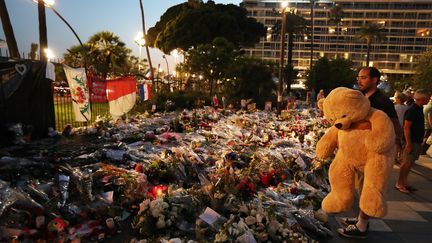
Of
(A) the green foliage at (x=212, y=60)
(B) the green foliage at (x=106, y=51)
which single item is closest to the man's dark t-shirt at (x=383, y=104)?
(A) the green foliage at (x=212, y=60)

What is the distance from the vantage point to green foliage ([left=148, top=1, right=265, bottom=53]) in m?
28.9

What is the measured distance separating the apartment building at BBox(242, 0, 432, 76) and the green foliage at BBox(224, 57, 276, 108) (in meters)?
67.3

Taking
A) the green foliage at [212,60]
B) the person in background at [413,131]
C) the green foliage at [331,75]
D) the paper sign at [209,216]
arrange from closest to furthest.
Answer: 1. the paper sign at [209,216]
2. the person in background at [413,131]
3. the green foliage at [212,60]
4. the green foliage at [331,75]

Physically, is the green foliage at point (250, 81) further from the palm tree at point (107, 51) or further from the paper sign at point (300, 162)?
the paper sign at point (300, 162)

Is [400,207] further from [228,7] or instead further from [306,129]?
[228,7]

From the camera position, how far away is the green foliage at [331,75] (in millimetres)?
36037

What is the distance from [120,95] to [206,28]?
1911 cm

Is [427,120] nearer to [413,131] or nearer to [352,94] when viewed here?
[413,131]

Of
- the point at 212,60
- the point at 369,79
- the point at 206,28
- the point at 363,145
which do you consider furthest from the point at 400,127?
the point at 206,28

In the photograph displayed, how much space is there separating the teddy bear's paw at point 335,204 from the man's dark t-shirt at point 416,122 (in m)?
2.63

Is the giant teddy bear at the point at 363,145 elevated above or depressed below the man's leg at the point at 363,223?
above

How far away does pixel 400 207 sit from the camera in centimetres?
497

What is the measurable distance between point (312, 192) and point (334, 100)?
1917 millimetres

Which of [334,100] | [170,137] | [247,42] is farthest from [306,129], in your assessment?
[247,42]
